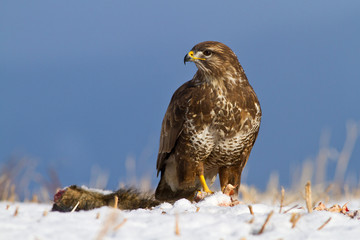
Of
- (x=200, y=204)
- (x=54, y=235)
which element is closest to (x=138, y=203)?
(x=200, y=204)

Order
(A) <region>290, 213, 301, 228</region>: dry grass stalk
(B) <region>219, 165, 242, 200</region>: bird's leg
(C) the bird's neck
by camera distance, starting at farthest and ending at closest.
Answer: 1. (B) <region>219, 165, 242, 200</region>: bird's leg
2. (C) the bird's neck
3. (A) <region>290, 213, 301, 228</region>: dry grass stalk

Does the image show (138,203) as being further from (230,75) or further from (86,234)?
(86,234)

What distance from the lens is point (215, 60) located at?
5824 mm

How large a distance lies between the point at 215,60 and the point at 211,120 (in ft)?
2.48

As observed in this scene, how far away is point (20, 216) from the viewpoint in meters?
2.99

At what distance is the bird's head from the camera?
579 cm

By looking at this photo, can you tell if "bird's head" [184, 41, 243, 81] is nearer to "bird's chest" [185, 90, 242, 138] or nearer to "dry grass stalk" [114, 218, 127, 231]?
"bird's chest" [185, 90, 242, 138]

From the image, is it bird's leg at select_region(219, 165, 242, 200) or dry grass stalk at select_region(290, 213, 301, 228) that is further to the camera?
bird's leg at select_region(219, 165, 242, 200)

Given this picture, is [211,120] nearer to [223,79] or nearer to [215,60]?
[223,79]

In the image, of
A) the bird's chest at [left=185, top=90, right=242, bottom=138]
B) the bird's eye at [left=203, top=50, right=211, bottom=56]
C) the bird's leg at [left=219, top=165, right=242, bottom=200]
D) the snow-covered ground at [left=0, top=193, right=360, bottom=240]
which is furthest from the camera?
the bird's leg at [left=219, top=165, right=242, bottom=200]

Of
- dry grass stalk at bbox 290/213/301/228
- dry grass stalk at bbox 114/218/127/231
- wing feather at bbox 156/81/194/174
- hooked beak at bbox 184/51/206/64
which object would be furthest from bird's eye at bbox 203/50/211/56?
dry grass stalk at bbox 114/218/127/231

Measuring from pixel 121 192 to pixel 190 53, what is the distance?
187 centimetres

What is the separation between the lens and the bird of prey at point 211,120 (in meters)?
5.61

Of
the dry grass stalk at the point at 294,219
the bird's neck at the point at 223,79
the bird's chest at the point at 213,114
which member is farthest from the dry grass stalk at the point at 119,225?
the bird's neck at the point at 223,79
